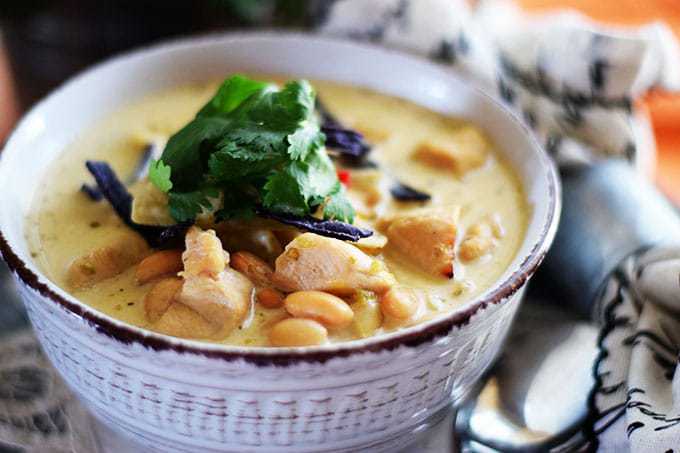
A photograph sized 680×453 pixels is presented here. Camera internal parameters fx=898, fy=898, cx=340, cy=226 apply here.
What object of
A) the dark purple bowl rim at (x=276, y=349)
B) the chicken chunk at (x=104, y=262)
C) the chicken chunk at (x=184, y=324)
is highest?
the dark purple bowl rim at (x=276, y=349)

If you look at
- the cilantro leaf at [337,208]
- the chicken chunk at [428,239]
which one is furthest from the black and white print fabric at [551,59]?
the cilantro leaf at [337,208]

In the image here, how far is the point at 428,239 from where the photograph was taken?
1644 millimetres

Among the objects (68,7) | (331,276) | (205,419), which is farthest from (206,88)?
(205,419)

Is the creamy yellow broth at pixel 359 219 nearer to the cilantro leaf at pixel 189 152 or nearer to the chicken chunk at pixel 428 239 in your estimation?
the chicken chunk at pixel 428 239

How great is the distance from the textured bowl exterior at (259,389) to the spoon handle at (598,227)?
0.44 meters

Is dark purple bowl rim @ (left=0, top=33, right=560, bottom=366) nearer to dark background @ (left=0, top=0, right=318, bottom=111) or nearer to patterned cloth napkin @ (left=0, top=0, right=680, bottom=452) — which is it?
patterned cloth napkin @ (left=0, top=0, right=680, bottom=452)

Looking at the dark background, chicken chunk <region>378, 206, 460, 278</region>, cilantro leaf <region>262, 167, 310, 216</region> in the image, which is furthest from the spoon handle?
the dark background

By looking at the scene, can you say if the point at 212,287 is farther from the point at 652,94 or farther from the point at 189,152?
the point at 652,94

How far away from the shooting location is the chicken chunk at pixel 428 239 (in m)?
1.63

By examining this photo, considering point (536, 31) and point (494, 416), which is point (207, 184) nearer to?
point (494, 416)

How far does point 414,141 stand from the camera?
2117mm

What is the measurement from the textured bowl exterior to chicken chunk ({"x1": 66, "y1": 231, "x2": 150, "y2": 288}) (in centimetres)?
10

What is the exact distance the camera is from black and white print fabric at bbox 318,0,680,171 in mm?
2193

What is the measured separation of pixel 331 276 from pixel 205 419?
31 cm
